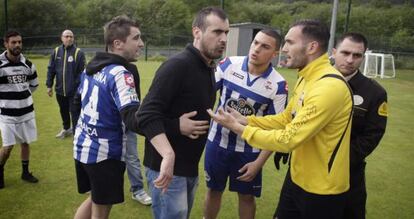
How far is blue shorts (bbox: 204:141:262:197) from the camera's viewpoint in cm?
387

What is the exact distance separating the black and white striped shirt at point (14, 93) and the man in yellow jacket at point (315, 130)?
351 centimetres

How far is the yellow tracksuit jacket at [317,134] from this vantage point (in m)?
2.52

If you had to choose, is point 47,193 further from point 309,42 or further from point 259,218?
point 309,42

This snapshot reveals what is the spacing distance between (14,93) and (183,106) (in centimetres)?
342

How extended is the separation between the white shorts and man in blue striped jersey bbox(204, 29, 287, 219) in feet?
8.84

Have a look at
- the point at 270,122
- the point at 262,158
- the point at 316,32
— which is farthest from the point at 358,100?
the point at 262,158

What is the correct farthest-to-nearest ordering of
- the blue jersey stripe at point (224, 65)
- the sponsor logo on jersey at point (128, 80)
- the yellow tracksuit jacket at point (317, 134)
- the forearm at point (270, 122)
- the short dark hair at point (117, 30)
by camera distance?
the blue jersey stripe at point (224, 65), the forearm at point (270, 122), the short dark hair at point (117, 30), the sponsor logo on jersey at point (128, 80), the yellow tracksuit jacket at point (317, 134)

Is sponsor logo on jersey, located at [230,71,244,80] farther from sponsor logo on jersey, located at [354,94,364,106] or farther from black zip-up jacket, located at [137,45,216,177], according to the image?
sponsor logo on jersey, located at [354,94,364,106]

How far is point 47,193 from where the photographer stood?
4941mm

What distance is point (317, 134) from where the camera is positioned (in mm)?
2711

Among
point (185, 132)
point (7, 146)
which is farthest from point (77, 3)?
point (185, 132)

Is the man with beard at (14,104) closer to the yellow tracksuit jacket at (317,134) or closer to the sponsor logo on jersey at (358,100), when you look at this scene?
the yellow tracksuit jacket at (317,134)

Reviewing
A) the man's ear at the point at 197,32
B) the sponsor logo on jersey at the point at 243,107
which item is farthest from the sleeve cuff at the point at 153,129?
the sponsor logo on jersey at the point at 243,107

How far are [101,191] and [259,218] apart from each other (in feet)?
7.34
